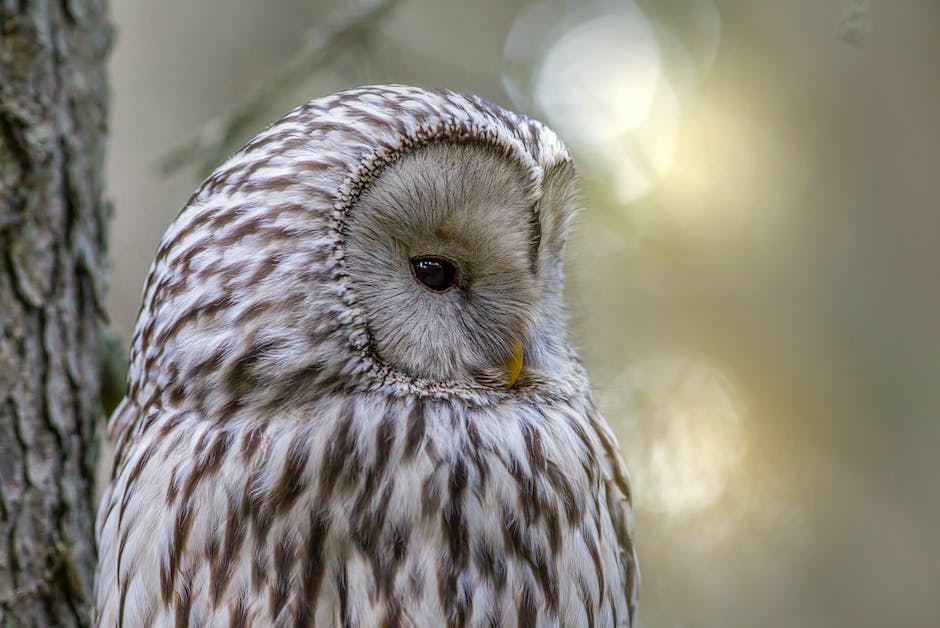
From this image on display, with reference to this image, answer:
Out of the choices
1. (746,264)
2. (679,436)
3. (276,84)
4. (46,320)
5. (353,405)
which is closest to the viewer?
(353,405)

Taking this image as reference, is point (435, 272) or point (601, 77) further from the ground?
point (601, 77)

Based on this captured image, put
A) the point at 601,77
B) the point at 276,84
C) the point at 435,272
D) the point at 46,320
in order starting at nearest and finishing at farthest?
the point at 435,272 < the point at 46,320 < the point at 276,84 < the point at 601,77

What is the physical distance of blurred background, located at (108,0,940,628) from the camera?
3.21 metres

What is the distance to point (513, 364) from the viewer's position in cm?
195

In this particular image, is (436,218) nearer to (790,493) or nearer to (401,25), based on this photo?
(790,493)

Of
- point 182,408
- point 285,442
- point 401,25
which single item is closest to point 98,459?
point 182,408

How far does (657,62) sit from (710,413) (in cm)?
155

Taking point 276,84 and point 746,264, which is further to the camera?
point 746,264

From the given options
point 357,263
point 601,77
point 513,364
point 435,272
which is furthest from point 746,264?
point 357,263

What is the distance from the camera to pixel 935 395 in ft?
14.0

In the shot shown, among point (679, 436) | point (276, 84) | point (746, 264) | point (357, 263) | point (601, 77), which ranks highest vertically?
point (601, 77)

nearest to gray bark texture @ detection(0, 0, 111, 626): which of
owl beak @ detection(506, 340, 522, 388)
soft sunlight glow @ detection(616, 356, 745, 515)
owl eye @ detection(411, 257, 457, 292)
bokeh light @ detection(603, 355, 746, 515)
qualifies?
owl eye @ detection(411, 257, 457, 292)

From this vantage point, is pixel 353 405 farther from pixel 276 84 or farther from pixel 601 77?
pixel 601 77

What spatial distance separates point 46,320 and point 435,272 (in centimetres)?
99
